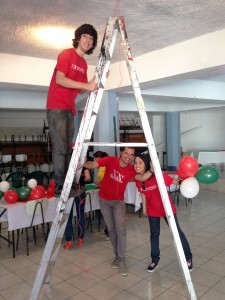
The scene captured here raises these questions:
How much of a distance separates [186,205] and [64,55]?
5558 mm

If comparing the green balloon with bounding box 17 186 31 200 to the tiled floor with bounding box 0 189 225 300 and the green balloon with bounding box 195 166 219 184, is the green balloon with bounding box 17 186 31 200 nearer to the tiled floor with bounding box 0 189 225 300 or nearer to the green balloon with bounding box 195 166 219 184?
the tiled floor with bounding box 0 189 225 300

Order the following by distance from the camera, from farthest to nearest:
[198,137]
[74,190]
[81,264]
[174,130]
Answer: [198,137] → [174,130] → [81,264] → [74,190]

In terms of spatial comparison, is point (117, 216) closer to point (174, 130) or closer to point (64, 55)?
point (64, 55)

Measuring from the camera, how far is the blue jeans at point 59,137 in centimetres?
215

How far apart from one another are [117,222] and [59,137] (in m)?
1.70

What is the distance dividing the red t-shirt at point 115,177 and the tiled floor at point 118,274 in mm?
979

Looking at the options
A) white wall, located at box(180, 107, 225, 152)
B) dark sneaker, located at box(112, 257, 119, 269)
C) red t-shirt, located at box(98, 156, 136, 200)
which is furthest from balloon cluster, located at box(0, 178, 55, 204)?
white wall, located at box(180, 107, 225, 152)

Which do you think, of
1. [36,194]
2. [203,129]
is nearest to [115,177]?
[36,194]

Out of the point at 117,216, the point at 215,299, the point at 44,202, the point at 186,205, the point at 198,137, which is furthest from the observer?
the point at 198,137

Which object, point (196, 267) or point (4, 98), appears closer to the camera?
point (196, 267)

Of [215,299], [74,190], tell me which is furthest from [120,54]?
[215,299]

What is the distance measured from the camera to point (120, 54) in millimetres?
4281

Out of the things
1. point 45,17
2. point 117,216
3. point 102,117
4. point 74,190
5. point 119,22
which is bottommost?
point 117,216

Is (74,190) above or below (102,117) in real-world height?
below
